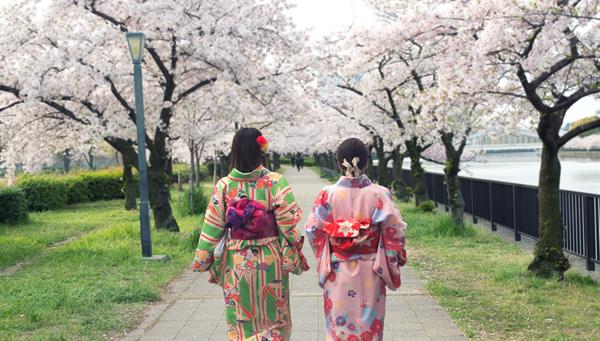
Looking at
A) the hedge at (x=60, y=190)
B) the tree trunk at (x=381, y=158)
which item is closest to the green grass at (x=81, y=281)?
the hedge at (x=60, y=190)

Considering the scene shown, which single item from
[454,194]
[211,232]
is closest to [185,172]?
[454,194]

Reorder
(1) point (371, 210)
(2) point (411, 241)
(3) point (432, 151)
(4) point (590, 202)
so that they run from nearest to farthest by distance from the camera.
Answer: (1) point (371, 210) → (4) point (590, 202) → (2) point (411, 241) → (3) point (432, 151)

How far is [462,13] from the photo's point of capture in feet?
26.5

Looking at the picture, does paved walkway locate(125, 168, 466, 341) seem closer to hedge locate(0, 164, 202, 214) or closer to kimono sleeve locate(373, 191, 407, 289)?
kimono sleeve locate(373, 191, 407, 289)

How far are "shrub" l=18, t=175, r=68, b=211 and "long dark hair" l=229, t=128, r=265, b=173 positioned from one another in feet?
61.2

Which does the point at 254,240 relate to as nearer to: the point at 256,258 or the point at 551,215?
the point at 256,258

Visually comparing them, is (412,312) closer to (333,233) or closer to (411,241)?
(333,233)

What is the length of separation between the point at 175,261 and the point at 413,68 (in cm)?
811

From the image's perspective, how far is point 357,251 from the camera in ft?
14.4

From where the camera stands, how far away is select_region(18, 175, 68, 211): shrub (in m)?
22.0

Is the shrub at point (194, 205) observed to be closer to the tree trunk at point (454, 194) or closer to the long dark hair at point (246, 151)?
the tree trunk at point (454, 194)

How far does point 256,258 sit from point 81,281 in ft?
16.8

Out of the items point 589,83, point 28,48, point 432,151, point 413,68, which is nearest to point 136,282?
point 589,83

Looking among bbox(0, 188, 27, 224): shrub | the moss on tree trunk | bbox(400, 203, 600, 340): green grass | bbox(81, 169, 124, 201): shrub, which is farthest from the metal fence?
bbox(81, 169, 124, 201): shrub
